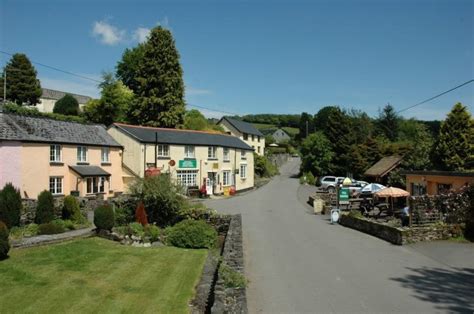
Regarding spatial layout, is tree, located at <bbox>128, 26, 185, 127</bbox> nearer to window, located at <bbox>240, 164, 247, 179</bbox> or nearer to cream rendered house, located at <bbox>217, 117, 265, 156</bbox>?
window, located at <bbox>240, 164, 247, 179</bbox>

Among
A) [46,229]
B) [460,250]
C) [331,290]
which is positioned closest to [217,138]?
[46,229]

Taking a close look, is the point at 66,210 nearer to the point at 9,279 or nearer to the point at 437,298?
the point at 9,279

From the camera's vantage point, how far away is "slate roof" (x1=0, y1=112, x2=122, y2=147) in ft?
101

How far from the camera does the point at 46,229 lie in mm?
23234

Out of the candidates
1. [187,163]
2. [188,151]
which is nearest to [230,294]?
[187,163]

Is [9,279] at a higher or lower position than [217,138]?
lower

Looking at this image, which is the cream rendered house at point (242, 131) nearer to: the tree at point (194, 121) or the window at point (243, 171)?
the tree at point (194, 121)

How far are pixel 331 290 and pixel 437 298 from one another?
103 inches

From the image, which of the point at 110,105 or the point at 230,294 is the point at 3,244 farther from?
the point at 110,105

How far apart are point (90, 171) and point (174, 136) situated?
37.9ft

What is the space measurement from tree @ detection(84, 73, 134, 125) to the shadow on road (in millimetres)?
49783

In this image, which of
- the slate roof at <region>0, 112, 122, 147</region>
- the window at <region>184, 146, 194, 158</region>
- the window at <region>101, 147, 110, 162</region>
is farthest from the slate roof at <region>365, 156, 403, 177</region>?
the window at <region>101, 147, 110, 162</region>

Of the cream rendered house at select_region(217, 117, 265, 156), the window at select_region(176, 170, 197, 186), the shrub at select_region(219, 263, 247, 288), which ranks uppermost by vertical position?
the cream rendered house at select_region(217, 117, 265, 156)

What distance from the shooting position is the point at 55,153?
33500mm
